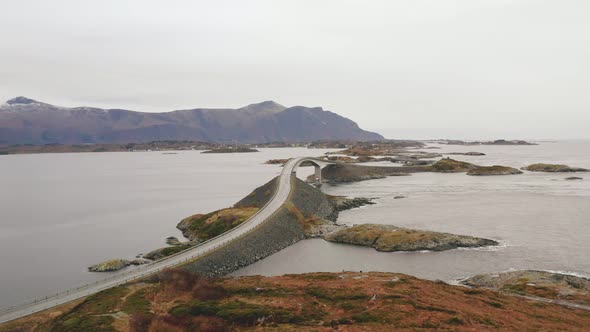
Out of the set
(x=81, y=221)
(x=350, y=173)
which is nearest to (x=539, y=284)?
(x=81, y=221)

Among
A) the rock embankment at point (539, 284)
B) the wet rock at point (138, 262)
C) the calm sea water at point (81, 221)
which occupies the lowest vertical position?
the calm sea water at point (81, 221)

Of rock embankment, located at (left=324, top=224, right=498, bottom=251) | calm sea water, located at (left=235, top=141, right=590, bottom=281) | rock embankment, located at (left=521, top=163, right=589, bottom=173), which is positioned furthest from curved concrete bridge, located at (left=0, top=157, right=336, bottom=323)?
rock embankment, located at (left=521, top=163, right=589, bottom=173)

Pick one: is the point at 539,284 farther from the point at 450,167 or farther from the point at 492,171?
the point at 450,167

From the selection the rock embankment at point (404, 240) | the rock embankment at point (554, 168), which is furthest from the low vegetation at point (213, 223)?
the rock embankment at point (554, 168)

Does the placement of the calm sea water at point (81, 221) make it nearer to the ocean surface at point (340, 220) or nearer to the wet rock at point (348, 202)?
the ocean surface at point (340, 220)

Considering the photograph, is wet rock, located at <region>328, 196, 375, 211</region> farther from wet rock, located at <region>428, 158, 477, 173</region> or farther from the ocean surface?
wet rock, located at <region>428, 158, 477, 173</region>
